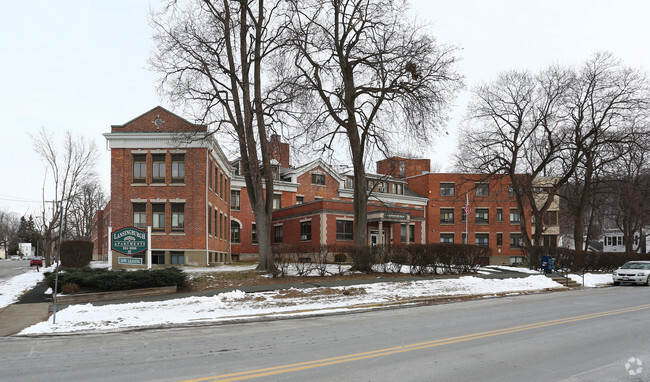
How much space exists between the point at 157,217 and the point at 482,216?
4591 cm

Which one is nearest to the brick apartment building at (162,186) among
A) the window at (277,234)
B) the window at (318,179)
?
the window at (277,234)

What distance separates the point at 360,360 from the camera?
806 cm

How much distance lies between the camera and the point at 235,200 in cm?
5178

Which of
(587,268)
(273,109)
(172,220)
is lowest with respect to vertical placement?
(587,268)

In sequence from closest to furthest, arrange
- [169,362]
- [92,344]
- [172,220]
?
[169,362] → [92,344] → [172,220]

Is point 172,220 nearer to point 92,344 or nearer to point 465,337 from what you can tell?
point 92,344

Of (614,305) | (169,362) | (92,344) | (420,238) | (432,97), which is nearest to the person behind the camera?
(169,362)

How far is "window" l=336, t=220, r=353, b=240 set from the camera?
150ft

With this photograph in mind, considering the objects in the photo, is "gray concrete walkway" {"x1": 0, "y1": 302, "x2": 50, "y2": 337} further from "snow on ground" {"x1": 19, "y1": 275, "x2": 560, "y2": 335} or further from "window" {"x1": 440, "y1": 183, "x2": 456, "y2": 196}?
"window" {"x1": 440, "y1": 183, "x2": 456, "y2": 196}

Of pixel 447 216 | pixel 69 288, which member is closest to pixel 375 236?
pixel 447 216

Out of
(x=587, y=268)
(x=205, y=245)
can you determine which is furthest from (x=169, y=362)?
(x=587, y=268)

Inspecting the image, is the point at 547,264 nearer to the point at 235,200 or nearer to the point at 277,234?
the point at 277,234

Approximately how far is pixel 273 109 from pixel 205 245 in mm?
13430

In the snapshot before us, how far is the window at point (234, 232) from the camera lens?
5072 centimetres
